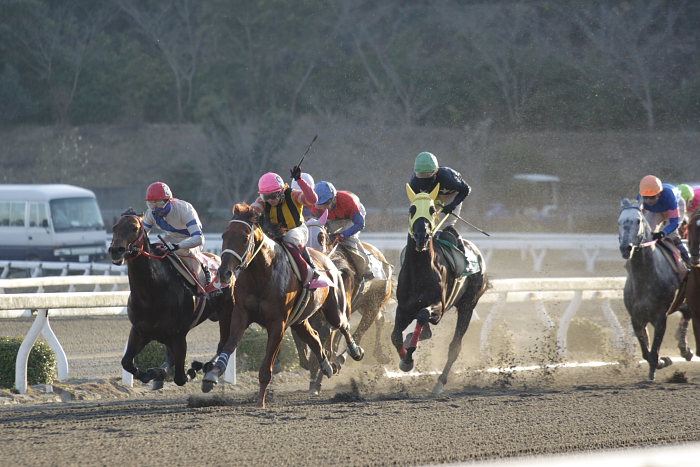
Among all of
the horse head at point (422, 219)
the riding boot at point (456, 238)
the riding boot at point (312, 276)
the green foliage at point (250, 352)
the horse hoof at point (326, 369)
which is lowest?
the green foliage at point (250, 352)

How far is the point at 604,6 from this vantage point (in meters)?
40.8

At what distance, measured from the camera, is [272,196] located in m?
8.57

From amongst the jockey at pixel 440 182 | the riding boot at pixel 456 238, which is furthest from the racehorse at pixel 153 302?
the riding boot at pixel 456 238

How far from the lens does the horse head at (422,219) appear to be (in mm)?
9077

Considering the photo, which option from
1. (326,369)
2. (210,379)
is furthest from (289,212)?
(210,379)

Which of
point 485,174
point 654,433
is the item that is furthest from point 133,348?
point 485,174

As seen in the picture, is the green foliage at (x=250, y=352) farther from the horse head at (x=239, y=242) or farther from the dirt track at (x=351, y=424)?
the horse head at (x=239, y=242)

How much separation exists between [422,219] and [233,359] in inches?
102

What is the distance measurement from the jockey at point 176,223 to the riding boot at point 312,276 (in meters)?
0.83

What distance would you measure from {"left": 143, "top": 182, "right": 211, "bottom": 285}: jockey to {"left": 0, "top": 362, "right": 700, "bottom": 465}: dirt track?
1201 mm

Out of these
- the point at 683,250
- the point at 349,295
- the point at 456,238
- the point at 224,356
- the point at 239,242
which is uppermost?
the point at 239,242

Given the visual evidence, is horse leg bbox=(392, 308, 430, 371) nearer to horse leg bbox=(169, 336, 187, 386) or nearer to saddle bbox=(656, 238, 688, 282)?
horse leg bbox=(169, 336, 187, 386)

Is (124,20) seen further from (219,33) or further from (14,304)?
(14,304)

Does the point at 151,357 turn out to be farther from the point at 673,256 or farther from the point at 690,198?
the point at 690,198
